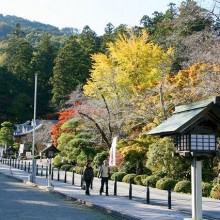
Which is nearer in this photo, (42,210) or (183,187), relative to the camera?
(42,210)

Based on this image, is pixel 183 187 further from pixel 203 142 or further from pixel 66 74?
pixel 66 74

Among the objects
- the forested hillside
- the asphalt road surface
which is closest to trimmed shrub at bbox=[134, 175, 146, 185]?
the forested hillside

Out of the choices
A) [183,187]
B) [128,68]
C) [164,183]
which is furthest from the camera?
[128,68]

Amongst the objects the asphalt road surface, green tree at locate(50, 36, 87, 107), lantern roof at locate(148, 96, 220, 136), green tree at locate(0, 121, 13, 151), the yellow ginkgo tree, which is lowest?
the asphalt road surface

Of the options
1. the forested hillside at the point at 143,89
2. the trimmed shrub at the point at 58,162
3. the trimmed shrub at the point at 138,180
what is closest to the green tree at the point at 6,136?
the forested hillside at the point at 143,89

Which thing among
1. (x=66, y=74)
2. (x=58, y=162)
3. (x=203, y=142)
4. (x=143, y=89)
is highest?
(x=66, y=74)

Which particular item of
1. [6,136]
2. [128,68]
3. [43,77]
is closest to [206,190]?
[128,68]

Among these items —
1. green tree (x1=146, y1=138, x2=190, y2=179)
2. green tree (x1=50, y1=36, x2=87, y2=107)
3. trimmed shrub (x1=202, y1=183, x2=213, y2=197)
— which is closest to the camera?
trimmed shrub (x1=202, y1=183, x2=213, y2=197)

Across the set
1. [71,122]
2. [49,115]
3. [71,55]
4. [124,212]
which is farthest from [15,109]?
[124,212]

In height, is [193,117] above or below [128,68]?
below

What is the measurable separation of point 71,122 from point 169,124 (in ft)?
91.1

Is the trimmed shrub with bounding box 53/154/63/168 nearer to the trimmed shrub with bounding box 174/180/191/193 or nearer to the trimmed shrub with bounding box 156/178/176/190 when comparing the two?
the trimmed shrub with bounding box 156/178/176/190

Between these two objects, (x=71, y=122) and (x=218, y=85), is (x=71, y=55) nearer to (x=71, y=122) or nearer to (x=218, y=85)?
(x=71, y=122)

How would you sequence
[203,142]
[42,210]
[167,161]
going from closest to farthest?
[203,142], [42,210], [167,161]
